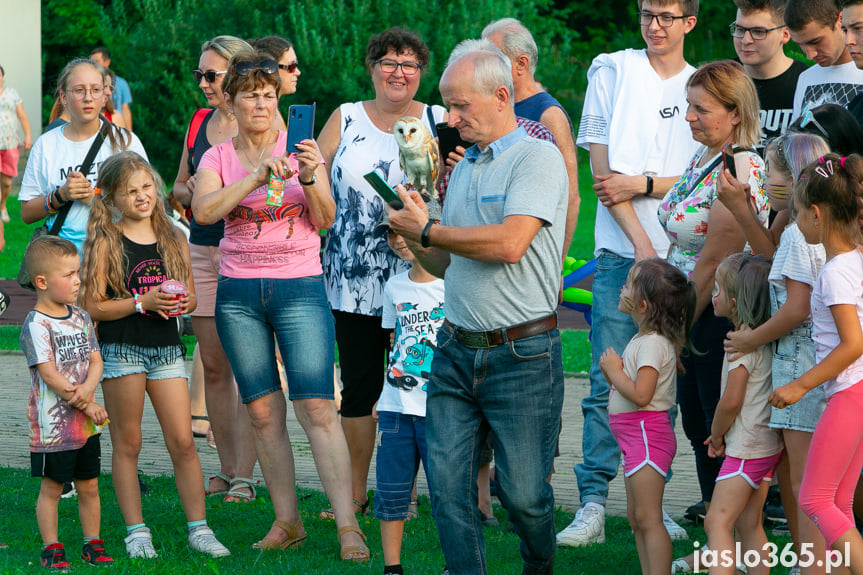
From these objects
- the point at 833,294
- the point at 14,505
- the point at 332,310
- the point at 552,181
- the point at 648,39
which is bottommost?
the point at 14,505

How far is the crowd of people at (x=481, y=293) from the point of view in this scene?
4168 millimetres

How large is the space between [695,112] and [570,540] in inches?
83.5

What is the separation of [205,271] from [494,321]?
291 centimetres

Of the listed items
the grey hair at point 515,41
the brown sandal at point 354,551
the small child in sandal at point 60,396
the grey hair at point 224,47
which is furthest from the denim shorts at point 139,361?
the grey hair at point 515,41

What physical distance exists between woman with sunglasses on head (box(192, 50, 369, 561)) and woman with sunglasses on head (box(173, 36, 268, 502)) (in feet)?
3.24

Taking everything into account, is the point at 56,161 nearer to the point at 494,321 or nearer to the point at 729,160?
the point at 494,321

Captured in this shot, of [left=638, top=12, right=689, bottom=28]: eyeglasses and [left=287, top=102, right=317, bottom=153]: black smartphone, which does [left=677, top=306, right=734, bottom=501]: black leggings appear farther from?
[left=287, top=102, right=317, bottom=153]: black smartphone

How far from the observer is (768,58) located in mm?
5711

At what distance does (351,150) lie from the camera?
5.68 metres

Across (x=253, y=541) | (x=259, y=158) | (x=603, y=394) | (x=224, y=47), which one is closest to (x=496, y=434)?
(x=603, y=394)

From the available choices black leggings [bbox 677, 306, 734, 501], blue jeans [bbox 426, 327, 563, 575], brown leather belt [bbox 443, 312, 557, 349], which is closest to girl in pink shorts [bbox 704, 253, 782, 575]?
black leggings [bbox 677, 306, 734, 501]

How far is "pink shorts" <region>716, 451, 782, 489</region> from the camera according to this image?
14.6 feet

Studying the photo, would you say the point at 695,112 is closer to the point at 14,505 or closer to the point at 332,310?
the point at 332,310

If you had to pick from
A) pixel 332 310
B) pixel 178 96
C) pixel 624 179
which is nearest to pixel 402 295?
pixel 332 310
